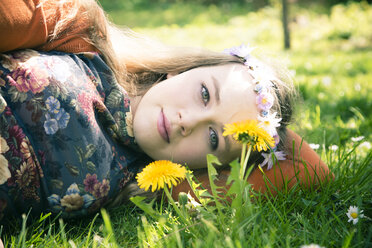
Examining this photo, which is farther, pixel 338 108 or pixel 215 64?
pixel 338 108

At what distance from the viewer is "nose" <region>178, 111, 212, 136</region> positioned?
5.69 feet

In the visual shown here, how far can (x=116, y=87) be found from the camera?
6.15 feet

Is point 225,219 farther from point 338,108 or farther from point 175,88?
point 338,108

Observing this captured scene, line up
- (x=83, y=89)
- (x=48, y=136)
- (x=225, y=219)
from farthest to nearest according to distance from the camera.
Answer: (x=83, y=89)
(x=48, y=136)
(x=225, y=219)

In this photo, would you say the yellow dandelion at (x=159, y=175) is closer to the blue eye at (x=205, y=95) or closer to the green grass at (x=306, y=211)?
the green grass at (x=306, y=211)

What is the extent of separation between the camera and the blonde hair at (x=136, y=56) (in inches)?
75.8

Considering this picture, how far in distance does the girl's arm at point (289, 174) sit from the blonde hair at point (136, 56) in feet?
0.55

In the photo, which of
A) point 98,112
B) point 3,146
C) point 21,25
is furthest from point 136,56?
point 3,146

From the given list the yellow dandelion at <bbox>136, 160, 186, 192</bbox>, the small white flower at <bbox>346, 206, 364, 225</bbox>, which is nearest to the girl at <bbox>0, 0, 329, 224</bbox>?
the small white flower at <bbox>346, 206, 364, 225</bbox>

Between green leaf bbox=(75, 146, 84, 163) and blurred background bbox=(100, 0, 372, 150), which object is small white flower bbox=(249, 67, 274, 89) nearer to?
blurred background bbox=(100, 0, 372, 150)

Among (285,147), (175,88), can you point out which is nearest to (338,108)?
(285,147)

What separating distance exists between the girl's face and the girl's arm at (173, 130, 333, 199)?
0.13 metres

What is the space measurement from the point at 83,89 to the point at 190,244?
0.81 metres

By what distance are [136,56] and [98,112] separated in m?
0.58
